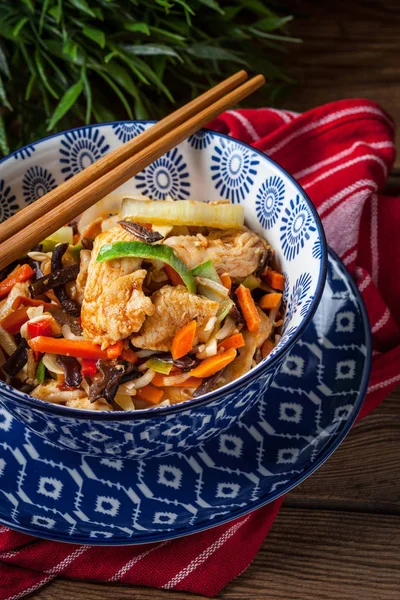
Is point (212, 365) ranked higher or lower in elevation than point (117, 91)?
lower

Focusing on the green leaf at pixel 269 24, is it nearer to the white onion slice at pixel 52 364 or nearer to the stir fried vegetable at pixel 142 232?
the stir fried vegetable at pixel 142 232

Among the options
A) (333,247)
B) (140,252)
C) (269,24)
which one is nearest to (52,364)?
(140,252)

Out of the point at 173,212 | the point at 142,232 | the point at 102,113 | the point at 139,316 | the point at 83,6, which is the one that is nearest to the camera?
the point at 139,316

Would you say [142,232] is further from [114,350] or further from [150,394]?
[150,394]

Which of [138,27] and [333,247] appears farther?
[138,27]

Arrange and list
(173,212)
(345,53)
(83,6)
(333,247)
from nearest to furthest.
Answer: (173,212), (333,247), (83,6), (345,53)

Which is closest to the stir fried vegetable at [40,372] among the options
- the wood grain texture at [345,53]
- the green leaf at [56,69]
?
the green leaf at [56,69]
